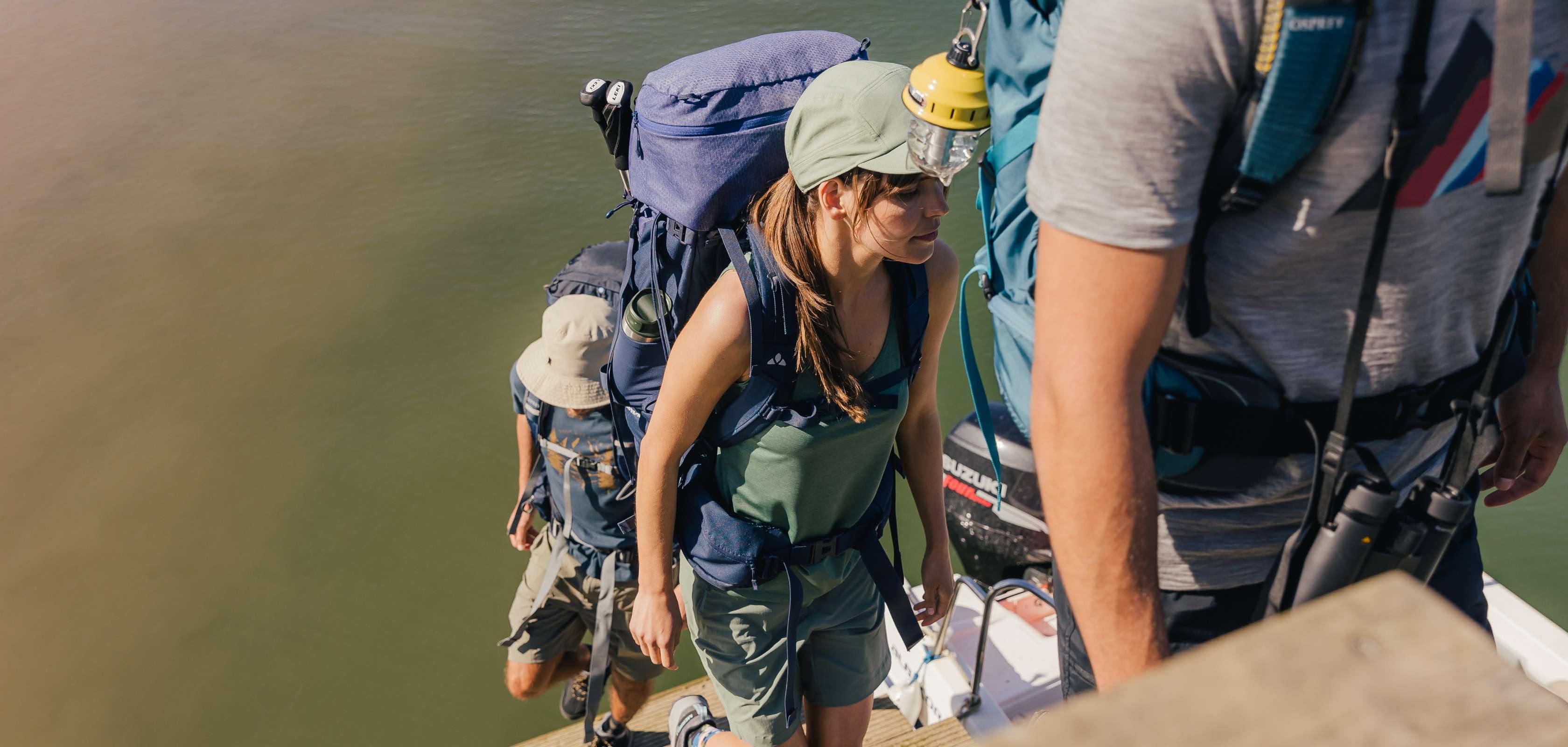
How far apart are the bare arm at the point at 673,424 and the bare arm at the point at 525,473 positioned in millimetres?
897

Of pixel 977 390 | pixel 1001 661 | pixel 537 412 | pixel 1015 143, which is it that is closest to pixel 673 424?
pixel 977 390

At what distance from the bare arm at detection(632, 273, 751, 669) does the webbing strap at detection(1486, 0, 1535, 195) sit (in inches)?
36.0

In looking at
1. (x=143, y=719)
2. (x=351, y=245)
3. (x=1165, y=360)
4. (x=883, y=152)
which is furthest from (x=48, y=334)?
(x=1165, y=360)

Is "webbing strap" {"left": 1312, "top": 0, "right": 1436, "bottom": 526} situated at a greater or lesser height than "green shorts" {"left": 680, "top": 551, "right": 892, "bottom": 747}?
greater

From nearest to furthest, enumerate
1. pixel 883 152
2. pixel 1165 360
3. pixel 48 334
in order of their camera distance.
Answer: pixel 1165 360
pixel 883 152
pixel 48 334

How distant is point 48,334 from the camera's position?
4.79 metres

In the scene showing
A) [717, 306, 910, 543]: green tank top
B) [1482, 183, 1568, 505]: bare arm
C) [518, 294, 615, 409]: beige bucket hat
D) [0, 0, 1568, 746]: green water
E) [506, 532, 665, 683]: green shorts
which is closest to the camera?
[1482, 183, 1568, 505]: bare arm

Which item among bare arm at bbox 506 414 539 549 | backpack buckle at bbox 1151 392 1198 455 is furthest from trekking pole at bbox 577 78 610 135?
backpack buckle at bbox 1151 392 1198 455

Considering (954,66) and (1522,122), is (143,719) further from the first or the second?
(1522,122)

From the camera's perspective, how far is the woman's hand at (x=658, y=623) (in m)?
1.67

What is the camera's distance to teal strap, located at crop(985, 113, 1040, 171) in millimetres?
877

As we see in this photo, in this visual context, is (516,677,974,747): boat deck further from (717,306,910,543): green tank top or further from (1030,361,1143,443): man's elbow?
(1030,361,1143,443): man's elbow

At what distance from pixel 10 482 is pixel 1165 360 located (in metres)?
4.78

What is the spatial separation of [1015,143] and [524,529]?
2066mm
